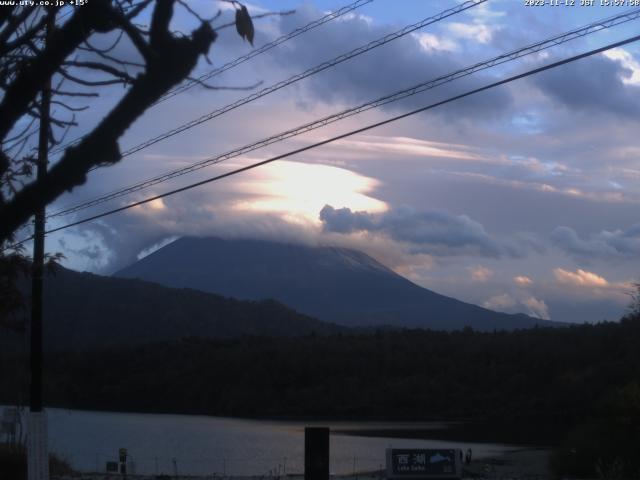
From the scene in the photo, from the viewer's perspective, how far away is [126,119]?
14.4 ft

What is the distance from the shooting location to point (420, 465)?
20531 mm

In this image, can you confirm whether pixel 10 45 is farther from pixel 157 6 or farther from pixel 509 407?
pixel 509 407

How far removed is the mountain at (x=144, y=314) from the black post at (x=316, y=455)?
392ft

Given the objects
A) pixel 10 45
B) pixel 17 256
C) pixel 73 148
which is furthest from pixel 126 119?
pixel 17 256

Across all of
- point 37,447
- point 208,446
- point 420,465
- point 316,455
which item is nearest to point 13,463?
point 37,447

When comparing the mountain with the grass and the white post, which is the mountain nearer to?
the grass

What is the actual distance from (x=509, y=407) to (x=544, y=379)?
200 inches

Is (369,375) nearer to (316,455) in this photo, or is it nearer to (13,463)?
(13,463)

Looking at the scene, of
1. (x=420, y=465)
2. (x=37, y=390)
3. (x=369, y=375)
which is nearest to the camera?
(x=37, y=390)

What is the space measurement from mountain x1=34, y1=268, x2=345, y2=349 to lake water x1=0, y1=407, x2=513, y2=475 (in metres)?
68.8

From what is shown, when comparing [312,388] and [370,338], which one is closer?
[312,388]

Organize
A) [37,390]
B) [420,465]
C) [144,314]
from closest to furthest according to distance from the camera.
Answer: [37,390] < [420,465] < [144,314]

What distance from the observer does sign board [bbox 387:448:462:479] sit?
805 inches

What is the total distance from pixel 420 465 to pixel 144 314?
130 metres
